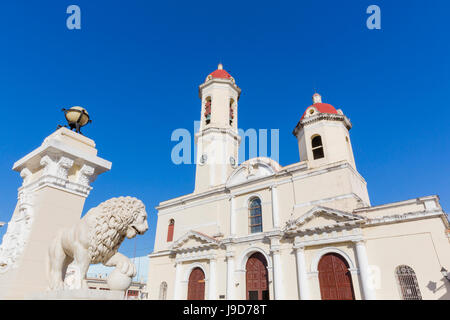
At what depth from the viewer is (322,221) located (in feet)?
49.1

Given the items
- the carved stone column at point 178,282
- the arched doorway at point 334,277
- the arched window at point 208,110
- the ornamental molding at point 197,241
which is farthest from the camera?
the arched window at point 208,110

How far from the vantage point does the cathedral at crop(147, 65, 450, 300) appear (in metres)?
12.7

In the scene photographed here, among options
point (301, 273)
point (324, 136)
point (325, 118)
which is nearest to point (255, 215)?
point (301, 273)

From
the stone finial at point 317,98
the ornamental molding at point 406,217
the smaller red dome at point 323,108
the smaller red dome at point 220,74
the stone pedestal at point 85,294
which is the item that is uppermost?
the smaller red dome at point 220,74

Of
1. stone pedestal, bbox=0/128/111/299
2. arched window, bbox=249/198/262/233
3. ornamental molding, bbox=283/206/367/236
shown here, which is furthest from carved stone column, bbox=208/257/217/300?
stone pedestal, bbox=0/128/111/299

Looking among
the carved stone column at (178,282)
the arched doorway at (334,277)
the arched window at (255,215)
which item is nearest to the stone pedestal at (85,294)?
the arched doorway at (334,277)

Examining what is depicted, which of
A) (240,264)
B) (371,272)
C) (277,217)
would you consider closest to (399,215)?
(371,272)

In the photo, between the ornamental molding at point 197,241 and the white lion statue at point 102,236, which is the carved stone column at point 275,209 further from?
the white lion statue at point 102,236

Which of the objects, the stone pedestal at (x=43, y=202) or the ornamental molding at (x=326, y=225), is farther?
the ornamental molding at (x=326, y=225)

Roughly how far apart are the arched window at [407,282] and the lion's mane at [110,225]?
45.7ft

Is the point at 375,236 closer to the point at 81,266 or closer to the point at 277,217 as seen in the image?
the point at 277,217

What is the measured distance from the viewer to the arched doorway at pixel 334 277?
13688 mm

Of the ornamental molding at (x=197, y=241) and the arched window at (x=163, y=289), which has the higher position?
the ornamental molding at (x=197, y=241)

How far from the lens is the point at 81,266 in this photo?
10.5ft
